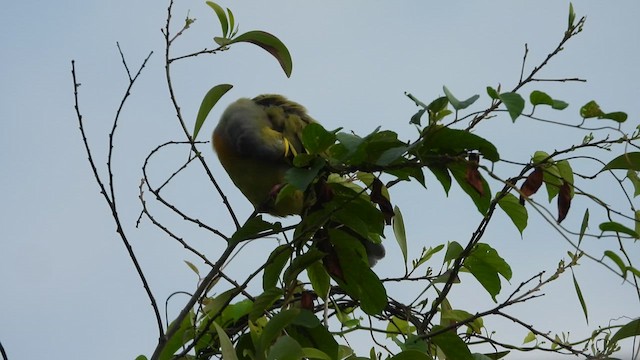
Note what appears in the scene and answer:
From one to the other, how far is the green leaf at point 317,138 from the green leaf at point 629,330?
806mm

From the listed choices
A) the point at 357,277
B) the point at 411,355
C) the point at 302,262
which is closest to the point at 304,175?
the point at 302,262

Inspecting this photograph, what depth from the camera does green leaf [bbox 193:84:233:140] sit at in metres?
2.21

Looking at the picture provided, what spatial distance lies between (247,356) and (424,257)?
0.68m

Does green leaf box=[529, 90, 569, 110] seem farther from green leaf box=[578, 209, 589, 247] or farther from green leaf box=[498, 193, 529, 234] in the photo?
green leaf box=[498, 193, 529, 234]

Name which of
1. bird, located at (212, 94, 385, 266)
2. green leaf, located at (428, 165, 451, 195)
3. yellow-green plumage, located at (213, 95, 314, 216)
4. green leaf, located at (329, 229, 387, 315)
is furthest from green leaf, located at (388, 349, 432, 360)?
yellow-green plumage, located at (213, 95, 314, 216)

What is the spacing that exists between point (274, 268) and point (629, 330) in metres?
0.88

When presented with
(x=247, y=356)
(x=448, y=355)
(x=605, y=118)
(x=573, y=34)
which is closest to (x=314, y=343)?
(x=247, y=356)

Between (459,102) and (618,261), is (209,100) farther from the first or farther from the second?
(618,261)

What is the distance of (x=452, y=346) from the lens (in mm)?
2068

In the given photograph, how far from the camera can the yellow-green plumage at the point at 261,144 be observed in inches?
111

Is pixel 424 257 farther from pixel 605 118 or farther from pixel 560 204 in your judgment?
pixel 605 118

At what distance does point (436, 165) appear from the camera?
70.1 inches

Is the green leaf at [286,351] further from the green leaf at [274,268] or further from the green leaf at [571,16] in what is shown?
the green leaf at [571,16]

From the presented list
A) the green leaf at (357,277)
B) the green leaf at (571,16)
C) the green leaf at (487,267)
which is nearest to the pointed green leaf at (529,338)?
the green leaf at (487,267)
